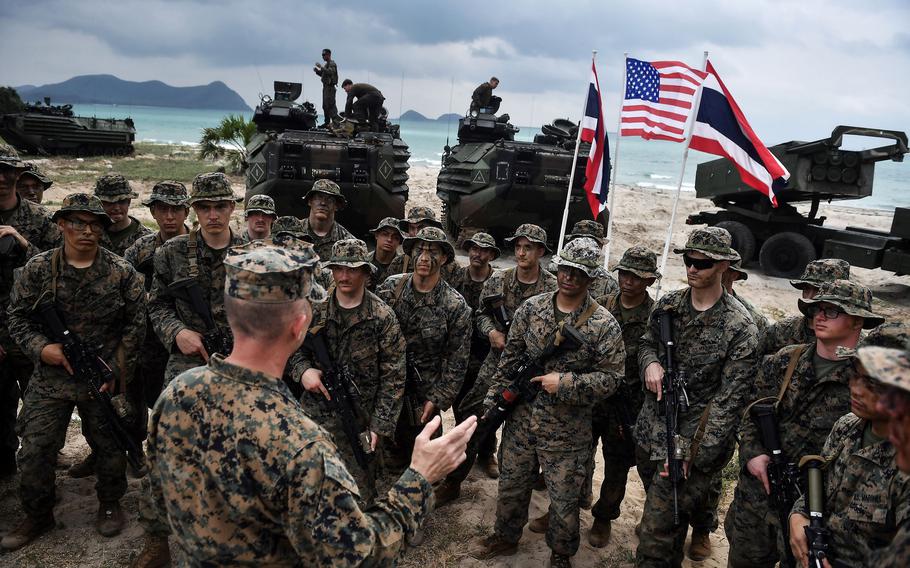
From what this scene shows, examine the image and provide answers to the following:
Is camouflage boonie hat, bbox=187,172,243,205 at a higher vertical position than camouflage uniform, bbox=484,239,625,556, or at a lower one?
higher

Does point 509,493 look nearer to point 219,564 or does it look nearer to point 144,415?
point 219,564

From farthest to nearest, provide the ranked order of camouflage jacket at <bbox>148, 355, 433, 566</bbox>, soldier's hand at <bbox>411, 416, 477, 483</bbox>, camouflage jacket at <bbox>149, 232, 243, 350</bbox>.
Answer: camouflage jacket at <bbox>149, 232, 243, 350</bbox>, soldier's hand at <bbox>411, 416, 477, 483</bbox>, camouflage jacket at <bbox>148, 355, 433, 566</bbox>

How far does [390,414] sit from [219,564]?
7.63ft

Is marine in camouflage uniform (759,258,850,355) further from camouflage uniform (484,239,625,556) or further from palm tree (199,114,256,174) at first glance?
palm tree (199,114,256,174)

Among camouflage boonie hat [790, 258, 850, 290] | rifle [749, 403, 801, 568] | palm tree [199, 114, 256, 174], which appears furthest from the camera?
palm tree [199, 114, 256, 174]

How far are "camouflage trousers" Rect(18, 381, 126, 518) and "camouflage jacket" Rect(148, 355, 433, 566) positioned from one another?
2.76 m

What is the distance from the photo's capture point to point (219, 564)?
1.96 metres

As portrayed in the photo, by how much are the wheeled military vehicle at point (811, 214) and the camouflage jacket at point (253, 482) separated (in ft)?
39.7

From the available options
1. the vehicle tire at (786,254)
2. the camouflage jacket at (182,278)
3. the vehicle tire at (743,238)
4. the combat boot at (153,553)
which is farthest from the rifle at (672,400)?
the vehicle tire at (743,238)

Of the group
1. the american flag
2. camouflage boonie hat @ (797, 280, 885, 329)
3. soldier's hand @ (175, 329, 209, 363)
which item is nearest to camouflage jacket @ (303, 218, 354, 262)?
soldier's hand @ (175, 329, 209, 363)

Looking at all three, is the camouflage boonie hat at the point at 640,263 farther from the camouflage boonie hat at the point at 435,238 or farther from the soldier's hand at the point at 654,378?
the camouflage boonie hat at the point at 435,238

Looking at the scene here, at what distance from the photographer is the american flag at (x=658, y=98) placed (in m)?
7.75

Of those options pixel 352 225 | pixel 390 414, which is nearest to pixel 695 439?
pixel 390 414

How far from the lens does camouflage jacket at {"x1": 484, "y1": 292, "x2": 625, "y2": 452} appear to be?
3965 mm
